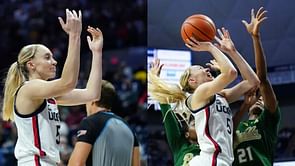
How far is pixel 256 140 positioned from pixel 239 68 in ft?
1.82

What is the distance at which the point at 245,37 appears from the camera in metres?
6.38

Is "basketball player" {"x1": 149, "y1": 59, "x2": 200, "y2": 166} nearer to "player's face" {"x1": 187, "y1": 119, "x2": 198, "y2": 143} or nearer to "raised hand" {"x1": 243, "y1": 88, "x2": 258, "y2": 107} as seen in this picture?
"player's face" {"x1": 187, "y1": 119, "x2": 198, "y2": 143}

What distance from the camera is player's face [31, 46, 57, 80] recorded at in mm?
4086

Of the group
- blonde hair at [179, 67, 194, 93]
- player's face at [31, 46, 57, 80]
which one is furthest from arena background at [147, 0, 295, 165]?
player's face at [31, 46, 57, 80]

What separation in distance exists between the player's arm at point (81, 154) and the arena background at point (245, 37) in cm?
249

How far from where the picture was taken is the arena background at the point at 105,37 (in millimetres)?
11464

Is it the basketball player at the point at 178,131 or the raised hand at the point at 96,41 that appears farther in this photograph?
the basketball player at the point at 178,131

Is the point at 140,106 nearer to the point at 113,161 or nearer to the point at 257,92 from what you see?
the point at 257,92

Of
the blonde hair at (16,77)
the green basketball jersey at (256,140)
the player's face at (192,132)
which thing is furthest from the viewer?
the player's face at (192,132)

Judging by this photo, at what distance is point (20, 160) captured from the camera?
3.88 m

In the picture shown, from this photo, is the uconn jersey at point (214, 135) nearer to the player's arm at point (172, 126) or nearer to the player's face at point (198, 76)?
the player's face at point (198, 76)

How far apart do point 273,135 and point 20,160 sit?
188 centimetres

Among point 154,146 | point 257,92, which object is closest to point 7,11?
point 154,146

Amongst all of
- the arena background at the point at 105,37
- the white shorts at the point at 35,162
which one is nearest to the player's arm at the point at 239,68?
the white shorts at the point at 35,162
